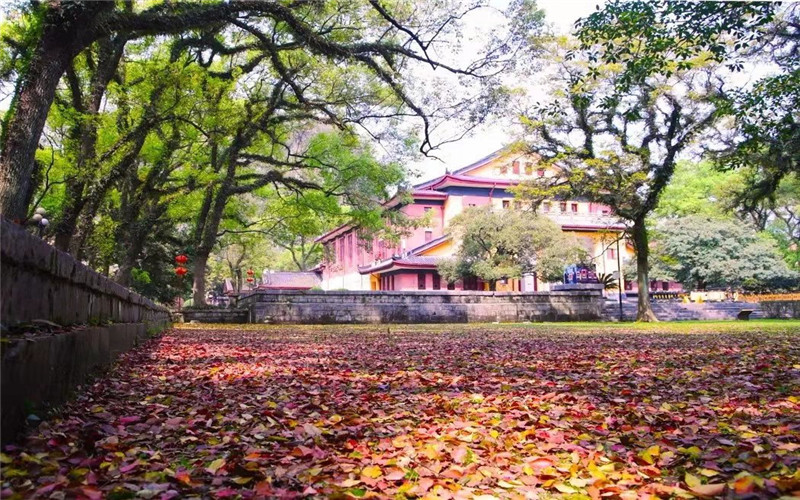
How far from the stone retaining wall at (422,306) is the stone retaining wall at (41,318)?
16826 mm

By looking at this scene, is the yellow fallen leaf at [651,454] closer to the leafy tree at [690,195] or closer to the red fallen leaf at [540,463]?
the red fallen leaf at [540,463]

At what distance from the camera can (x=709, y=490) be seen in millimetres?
2236

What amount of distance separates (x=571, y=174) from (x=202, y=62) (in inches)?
515

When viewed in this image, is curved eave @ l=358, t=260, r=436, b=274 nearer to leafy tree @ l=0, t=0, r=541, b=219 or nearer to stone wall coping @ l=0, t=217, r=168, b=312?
leafy tree @ l=0, t=0, r=541, b=219

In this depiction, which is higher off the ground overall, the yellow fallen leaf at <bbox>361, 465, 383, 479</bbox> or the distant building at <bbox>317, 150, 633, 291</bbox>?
the distant building at <bbox>317, 150, 633, 291</bbox>

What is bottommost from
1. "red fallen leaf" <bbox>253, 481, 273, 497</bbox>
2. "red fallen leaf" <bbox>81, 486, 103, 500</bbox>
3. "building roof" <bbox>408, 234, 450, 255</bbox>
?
"red fallen leaf" <bbox>253, 481, 273, 497</bbox>

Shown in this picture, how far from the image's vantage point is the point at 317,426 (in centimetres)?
351

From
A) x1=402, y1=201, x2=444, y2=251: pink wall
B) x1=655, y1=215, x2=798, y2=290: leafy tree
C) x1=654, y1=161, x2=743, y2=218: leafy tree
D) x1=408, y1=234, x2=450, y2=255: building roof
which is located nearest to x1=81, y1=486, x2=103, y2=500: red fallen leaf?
x1=408, y1=234, x2=450, y2=255: building roof

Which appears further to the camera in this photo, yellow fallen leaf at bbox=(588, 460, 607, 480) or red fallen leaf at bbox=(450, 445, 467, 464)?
red fallen leaf at bbox=(450, 445, 467, 464)

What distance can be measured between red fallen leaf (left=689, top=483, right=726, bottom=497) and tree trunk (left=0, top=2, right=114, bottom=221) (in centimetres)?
789

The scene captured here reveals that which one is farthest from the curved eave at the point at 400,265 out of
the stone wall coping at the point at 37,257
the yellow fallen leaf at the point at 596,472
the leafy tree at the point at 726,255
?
the yellow fallen leaf at the point at 596,472

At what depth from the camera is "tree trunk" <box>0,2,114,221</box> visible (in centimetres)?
743

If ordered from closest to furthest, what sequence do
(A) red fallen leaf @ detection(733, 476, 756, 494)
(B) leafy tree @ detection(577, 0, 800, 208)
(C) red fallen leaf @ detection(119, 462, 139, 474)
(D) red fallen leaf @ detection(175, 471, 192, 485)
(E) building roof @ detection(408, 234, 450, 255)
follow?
(A) red fallen leaf @ detection(733, 476, 756, 494)
(D) red fallen leaf @ detection(175, 471, 192, 485)
(C) red fallen leaf @ detection(119, 462, 139, 474)
(B) leafy tree @ detection(577, 0, 800, 208)
(E) building roof @ detection(408, 234, 450, 255)

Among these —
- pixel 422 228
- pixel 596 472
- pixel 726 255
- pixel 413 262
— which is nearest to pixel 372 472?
pixel 596 472
